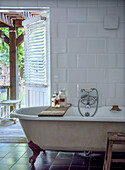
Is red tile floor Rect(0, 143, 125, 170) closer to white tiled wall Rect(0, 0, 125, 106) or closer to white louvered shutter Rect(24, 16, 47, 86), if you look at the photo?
white tiled wall Rect(0, 0, 125, 106)

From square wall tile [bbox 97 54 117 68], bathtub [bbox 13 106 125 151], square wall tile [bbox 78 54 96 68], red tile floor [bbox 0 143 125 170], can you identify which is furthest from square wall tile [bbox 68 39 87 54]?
red tile floor [bbox 0 143 125 170]

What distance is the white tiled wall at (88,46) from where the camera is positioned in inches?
171

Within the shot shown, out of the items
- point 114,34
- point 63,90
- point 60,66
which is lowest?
point 63,90

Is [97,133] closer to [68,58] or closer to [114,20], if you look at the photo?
[68,58]

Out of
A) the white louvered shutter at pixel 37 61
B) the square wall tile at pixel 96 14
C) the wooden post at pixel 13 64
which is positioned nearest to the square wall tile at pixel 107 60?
the square wall tile at pixel 96 14

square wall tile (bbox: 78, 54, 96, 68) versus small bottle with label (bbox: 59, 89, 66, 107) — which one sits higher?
square wall tile (bbox: 78, 54, 96, 68)

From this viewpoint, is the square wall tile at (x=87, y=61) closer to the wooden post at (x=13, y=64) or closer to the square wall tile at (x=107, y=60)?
the square wall tile at (x=107, y=60)

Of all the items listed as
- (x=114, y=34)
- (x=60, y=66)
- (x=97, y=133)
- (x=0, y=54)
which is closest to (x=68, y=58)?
(x=60, y=66)

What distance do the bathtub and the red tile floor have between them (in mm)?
249

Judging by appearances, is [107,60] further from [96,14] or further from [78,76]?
[96,14]

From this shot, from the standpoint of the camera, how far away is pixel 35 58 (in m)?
4.75

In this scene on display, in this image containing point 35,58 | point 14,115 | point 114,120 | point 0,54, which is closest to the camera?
point 114,120

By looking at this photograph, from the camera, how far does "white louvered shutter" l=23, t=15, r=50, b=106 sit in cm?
455

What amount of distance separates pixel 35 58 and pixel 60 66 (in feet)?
1.86
